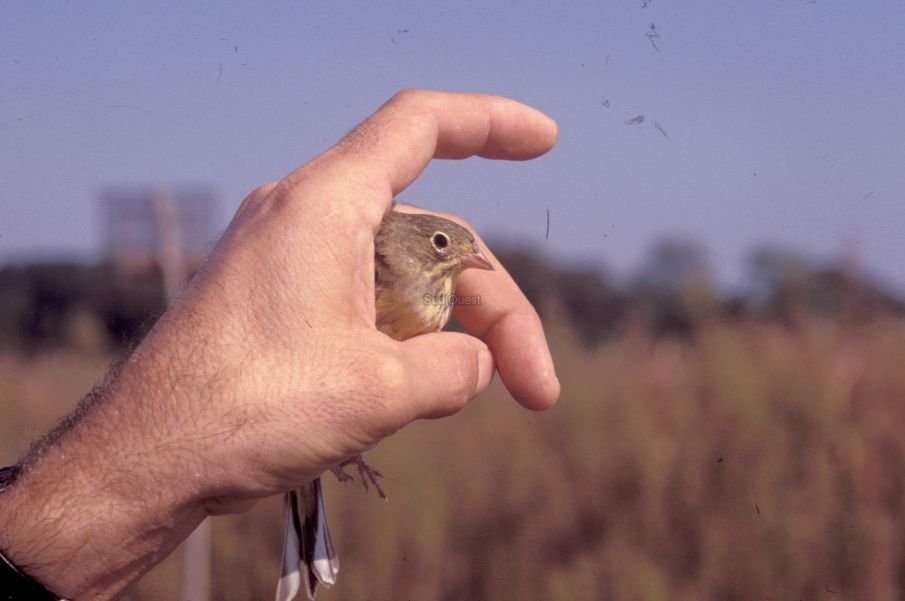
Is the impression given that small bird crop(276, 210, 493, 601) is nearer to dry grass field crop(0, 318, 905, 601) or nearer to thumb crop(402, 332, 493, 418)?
thumb crop(402, 332, 493, 418)

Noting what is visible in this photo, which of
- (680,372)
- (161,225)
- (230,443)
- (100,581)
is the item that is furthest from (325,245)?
(680,372)

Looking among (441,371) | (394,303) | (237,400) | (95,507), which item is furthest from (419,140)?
(95,507)

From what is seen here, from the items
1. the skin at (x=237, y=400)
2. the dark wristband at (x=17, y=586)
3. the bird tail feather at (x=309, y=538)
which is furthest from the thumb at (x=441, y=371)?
the dark wristband at (x=17, y=586)

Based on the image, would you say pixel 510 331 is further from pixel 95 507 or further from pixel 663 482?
pixel 663 482

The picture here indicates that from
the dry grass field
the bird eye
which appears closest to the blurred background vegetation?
the dry grass field

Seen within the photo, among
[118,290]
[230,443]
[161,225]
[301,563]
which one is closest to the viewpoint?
[230,443]

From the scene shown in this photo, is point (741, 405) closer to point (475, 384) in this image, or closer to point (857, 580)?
point (857, 580)
